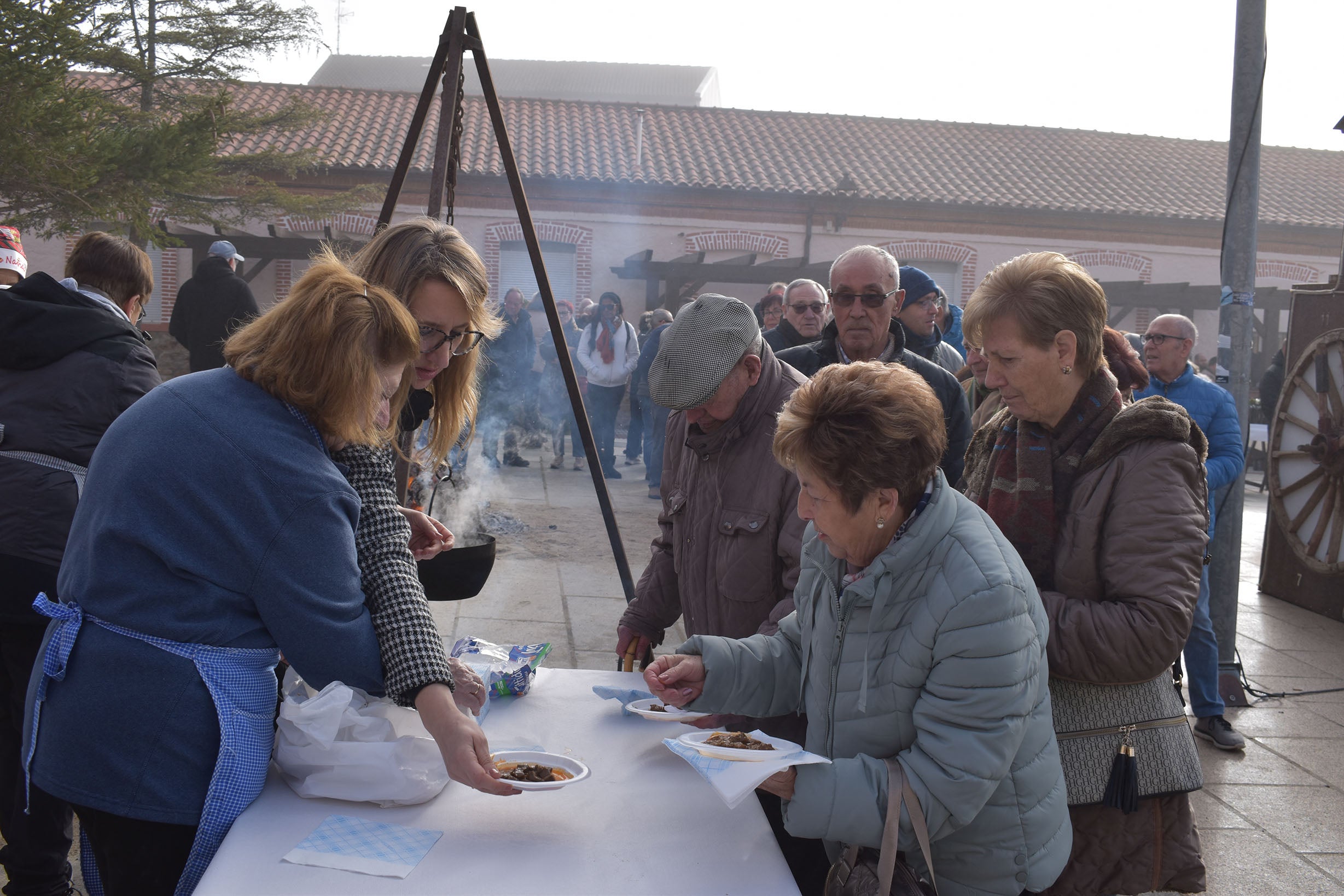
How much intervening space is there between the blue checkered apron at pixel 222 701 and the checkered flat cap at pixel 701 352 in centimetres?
107

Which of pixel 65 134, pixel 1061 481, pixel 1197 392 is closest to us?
pixel 1061 481

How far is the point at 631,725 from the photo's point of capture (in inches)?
88.4

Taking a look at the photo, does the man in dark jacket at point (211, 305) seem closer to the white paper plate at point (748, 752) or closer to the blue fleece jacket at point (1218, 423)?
the blue fleece jacket at point (1218, 423)

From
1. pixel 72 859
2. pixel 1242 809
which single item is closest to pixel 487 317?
pixel 72 859

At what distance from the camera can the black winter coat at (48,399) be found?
2760 mm

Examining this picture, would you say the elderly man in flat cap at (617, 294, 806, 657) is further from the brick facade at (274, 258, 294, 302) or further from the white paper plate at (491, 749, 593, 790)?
the brick facade at (274, 258, 294, 302)

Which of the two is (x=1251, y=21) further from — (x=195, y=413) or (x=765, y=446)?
(x=195, y=413)

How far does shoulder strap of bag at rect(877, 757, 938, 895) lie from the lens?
1602 millimetres

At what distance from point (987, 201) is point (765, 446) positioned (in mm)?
21613

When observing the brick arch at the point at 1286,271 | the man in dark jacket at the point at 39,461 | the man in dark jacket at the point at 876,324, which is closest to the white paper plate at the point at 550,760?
the man in dark jacket at the point at 39,461

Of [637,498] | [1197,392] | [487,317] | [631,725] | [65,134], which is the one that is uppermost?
[65,134]

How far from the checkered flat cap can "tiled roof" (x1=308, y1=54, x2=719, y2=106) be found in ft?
116

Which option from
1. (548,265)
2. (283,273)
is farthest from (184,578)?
(283,273)

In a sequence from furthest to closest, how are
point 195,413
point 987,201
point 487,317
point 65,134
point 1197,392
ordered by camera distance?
point 987,201, point 65,134, point 1197,392, point 487,317, point 195,413
